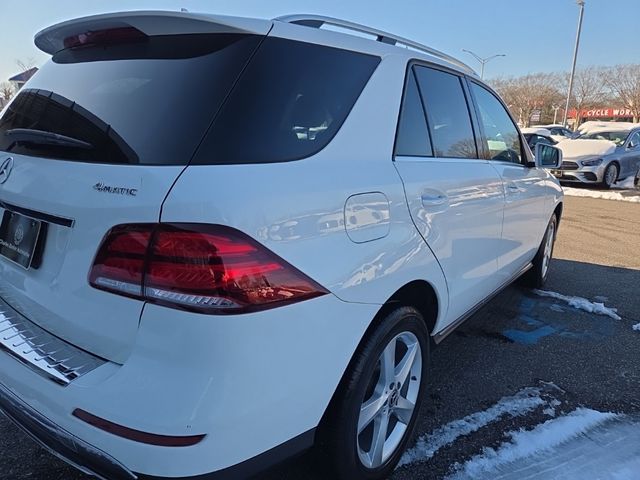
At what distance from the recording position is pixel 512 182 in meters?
3.41

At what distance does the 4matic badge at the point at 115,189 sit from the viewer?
1.50 meters

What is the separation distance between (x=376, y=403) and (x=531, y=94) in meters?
70.5

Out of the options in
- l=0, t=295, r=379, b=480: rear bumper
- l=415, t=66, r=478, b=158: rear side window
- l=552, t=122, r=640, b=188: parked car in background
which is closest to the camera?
l=0, t=295, r=379, b=480: rear bumper

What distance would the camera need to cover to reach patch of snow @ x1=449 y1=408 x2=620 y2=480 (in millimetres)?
2320

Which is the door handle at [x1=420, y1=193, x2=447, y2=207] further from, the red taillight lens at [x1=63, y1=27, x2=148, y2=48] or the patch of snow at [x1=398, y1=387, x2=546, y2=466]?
the red taillight lens at [x1=63, y1=27, x2=148, y2=48]

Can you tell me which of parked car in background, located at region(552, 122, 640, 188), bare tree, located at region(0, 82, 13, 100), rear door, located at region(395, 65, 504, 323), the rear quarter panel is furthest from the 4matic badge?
bare tree, located at region(0, 82, 13, 100)

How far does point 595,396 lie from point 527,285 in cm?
208

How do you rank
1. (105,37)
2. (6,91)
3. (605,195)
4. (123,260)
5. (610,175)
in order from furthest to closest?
1. (6,91)
2. (610,175)
3. (605,195)
4. (105,37)
5. (123,260)

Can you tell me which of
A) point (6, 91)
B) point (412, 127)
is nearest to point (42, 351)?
point (412, 127)

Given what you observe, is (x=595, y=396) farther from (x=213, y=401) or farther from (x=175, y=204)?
(x=175, y=204)

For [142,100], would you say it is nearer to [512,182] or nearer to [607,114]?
[512,182]

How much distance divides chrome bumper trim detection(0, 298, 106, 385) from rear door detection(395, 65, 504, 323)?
134cm

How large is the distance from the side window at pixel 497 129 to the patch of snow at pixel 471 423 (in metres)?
1.48

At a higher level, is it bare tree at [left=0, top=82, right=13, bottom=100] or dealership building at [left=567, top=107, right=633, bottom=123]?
dealership building at [left=567, top=107, right=633, bottom=123]
